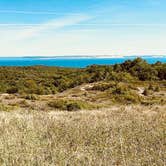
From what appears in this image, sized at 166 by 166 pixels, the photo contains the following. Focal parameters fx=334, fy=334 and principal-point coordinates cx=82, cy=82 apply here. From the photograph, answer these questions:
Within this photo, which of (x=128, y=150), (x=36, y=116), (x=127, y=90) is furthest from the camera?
(x=127, y=90)

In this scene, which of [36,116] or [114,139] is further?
[36,116]

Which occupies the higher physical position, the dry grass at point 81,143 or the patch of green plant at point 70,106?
the dry grass at point 81,143

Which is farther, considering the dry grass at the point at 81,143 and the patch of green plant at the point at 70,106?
the patch of green plant at the point at 70,106

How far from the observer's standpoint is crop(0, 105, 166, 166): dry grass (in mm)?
4637

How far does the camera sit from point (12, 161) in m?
4.42

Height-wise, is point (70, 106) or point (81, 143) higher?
point (81, 143)

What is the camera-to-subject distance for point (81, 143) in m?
5.93

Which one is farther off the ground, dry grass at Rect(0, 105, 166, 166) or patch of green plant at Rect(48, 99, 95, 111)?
dry grass at Rect(0, 105, 166, 166)

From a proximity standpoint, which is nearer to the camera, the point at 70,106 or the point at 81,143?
the point at 81,143

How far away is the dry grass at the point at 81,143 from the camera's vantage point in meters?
4.64

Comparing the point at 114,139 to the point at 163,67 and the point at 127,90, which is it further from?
the point at 163,67

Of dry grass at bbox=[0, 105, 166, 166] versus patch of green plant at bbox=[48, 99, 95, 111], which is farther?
patch of green plant at bbox=[48, 99, 95, 111]

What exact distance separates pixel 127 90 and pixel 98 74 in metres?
12.6

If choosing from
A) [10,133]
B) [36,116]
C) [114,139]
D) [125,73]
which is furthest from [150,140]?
[125,73]
